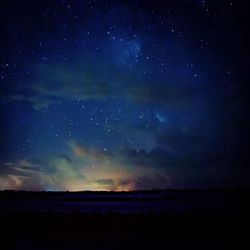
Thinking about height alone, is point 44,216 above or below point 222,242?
above

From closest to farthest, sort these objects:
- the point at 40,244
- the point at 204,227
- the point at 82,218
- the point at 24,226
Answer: the point at 40,244 < the point at 204,227 < the point at 24,226 < the point at 82,218

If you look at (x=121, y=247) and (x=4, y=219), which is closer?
(x=121, y=247)

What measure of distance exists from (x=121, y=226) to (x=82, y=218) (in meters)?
2.09

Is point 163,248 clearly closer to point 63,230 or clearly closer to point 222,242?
point 222,242

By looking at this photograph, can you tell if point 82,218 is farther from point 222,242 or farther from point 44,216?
point 222,242

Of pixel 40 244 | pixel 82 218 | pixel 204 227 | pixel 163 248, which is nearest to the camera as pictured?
pixel 163 248

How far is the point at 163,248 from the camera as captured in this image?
990cm

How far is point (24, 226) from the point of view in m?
13.0

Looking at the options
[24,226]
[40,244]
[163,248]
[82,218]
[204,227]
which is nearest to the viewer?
A: [163,248]

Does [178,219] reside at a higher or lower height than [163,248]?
higher

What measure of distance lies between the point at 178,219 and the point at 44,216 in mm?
5555

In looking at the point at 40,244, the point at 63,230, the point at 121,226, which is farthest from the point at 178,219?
the point at 40,244

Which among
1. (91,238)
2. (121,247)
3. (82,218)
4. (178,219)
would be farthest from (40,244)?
(178,219)

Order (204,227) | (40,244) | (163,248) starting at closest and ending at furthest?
(163,248), (40,244), (204,227)
